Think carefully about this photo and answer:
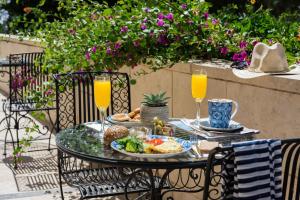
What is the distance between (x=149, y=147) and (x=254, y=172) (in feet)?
2.01

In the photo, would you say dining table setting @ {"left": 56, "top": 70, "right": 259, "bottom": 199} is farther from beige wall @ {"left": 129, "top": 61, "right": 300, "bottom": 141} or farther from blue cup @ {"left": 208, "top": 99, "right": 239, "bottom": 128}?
beige wall @ {"left": 129, "top": 61, "right": 300, "bottom": 141}

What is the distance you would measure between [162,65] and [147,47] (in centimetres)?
35

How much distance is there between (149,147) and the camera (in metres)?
2.19

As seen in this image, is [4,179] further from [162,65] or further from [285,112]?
[285,112]

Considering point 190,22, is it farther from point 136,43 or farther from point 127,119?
point 127,119

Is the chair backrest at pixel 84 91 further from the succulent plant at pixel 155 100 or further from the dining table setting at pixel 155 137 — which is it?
the succulent plant at pixel 155 100

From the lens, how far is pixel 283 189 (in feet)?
6.08

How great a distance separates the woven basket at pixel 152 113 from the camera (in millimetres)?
2635

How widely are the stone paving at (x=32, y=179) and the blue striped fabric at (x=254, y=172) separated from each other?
2498mm

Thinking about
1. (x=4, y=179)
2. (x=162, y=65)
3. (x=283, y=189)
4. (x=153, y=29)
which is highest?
(x=153, y=29)

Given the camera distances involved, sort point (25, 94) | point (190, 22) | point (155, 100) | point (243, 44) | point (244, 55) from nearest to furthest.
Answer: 1. point (155, 100)
2. point (244, 55)
3. point (243, 44)
4. point (190, 22)
5. point (25, 94)

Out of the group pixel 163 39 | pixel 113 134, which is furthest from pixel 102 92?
pixel 163 39

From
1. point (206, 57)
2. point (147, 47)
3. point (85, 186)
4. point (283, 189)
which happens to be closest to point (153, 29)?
point (147, 47)

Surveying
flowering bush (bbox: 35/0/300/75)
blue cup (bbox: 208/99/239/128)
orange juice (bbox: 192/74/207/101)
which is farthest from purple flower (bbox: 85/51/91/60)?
blue cup (bbox: 208/99/239/128)
